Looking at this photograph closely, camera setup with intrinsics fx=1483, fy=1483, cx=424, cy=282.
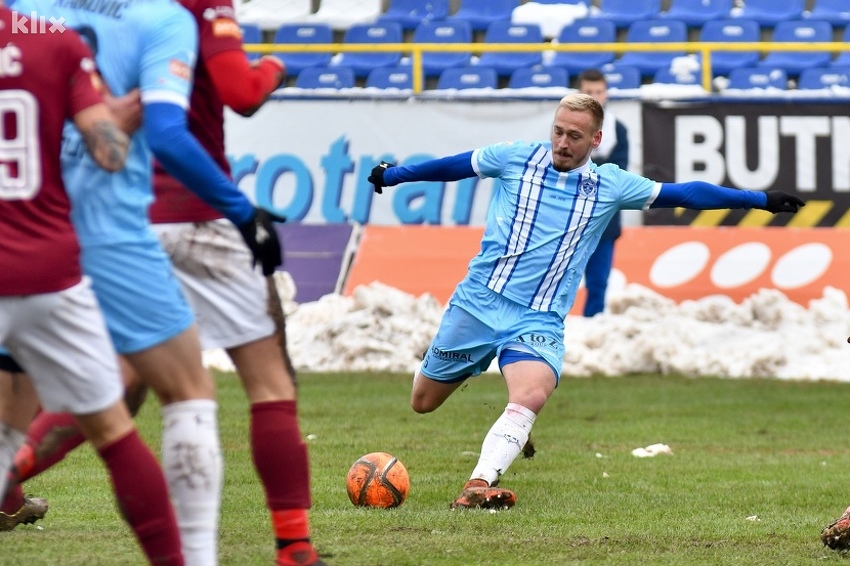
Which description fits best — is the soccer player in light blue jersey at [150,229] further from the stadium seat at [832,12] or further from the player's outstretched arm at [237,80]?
the stadium seat at [832,12]

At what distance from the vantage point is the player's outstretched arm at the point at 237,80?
456 centimetres

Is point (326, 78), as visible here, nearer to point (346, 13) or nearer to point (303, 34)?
point (303, 34)

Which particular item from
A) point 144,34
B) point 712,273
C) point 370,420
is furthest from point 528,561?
point 712,273

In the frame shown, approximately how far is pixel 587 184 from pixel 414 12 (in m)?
13.6

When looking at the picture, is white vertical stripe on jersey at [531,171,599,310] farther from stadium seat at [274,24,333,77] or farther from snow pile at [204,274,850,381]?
stadium seat at [274,24,333,77]

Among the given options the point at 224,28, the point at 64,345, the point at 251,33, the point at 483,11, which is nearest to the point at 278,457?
the point at 64,345

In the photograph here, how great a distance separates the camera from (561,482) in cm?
756

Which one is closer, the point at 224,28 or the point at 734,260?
the point at 224,28

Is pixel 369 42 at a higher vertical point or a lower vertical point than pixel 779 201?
lower

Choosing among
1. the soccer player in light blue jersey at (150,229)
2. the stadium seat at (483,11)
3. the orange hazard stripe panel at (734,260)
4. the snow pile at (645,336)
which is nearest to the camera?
the soccer player in light blue jersey at (150,229)

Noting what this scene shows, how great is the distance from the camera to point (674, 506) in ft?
22.4

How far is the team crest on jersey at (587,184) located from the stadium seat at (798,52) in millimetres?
12056

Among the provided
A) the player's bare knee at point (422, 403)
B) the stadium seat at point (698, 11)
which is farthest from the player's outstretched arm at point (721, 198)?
the stadium seat at point (698, 11)

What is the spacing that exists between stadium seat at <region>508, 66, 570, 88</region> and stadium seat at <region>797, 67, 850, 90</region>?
2.87 meters
